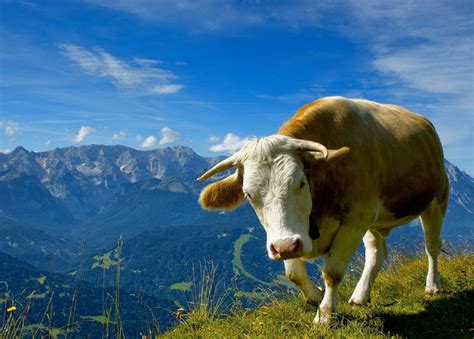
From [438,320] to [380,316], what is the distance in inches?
31.7

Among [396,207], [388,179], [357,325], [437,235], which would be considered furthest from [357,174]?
[437,235]

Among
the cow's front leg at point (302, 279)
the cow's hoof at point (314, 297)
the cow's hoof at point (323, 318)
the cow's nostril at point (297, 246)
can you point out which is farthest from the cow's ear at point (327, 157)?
the cow's hoof at point (314, 297)

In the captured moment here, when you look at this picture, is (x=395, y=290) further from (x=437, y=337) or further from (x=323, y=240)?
(x=323, y=240)

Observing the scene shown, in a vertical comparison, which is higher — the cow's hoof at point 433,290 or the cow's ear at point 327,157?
the cow's ear at point 327,157

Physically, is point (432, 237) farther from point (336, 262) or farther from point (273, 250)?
point (273, 250)

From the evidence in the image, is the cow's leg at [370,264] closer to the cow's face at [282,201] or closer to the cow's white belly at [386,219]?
the cow's white belly at [386,219]

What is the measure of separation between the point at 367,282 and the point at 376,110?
292 cm

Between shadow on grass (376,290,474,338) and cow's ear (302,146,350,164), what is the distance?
226 centimetres

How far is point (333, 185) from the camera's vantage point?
20.9 feet

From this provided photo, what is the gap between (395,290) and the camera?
9164mm

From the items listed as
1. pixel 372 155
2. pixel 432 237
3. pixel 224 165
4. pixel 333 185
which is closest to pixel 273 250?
pixel 224 165

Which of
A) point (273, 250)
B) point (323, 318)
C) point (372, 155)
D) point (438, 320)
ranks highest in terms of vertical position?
point (372, 155)

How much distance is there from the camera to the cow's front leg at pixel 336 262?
628 centimetres

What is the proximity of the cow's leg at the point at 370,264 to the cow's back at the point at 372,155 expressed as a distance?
1.02 metres
